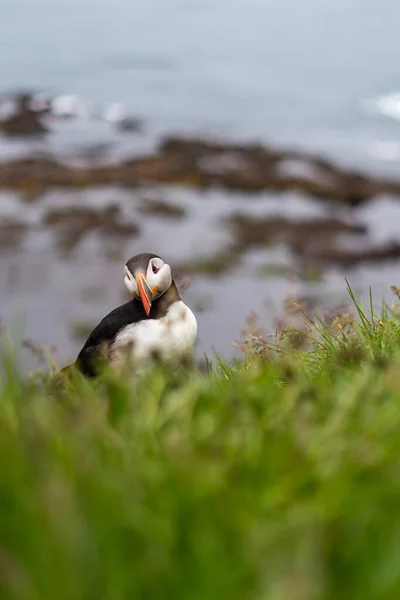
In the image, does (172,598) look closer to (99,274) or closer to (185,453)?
(185,453)

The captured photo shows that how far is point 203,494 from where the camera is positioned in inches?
75.5

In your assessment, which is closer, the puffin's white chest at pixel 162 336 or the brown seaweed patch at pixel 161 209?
the puffin's white chest at pixel 162 336

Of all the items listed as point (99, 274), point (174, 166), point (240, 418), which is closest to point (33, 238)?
point (99, 274)

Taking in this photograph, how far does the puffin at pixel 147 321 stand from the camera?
5637 millimetres

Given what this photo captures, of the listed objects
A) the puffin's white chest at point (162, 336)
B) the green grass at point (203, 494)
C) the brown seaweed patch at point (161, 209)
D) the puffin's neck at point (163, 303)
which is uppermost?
the green grass at point (203, 494)

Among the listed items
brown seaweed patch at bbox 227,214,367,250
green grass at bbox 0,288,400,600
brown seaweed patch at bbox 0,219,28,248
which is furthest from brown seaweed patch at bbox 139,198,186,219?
green grass at bbox 0,288,400,600

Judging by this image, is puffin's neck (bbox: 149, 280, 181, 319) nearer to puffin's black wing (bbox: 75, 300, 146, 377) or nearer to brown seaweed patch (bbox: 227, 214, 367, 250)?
puffin's black wing (bbox: 75, 300, 146, 377)

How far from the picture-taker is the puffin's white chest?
556 centimetres

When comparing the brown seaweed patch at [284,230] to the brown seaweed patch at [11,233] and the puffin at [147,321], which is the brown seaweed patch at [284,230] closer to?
the brown seaweed patch at [11,233]

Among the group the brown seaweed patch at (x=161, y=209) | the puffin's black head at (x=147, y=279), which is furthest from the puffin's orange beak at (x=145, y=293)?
the brown seaweed patch at (x=161, y=209)

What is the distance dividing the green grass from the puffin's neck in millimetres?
2968

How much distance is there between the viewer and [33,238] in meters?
28.1

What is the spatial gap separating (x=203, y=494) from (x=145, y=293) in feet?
13.1

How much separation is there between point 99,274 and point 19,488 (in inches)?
925
